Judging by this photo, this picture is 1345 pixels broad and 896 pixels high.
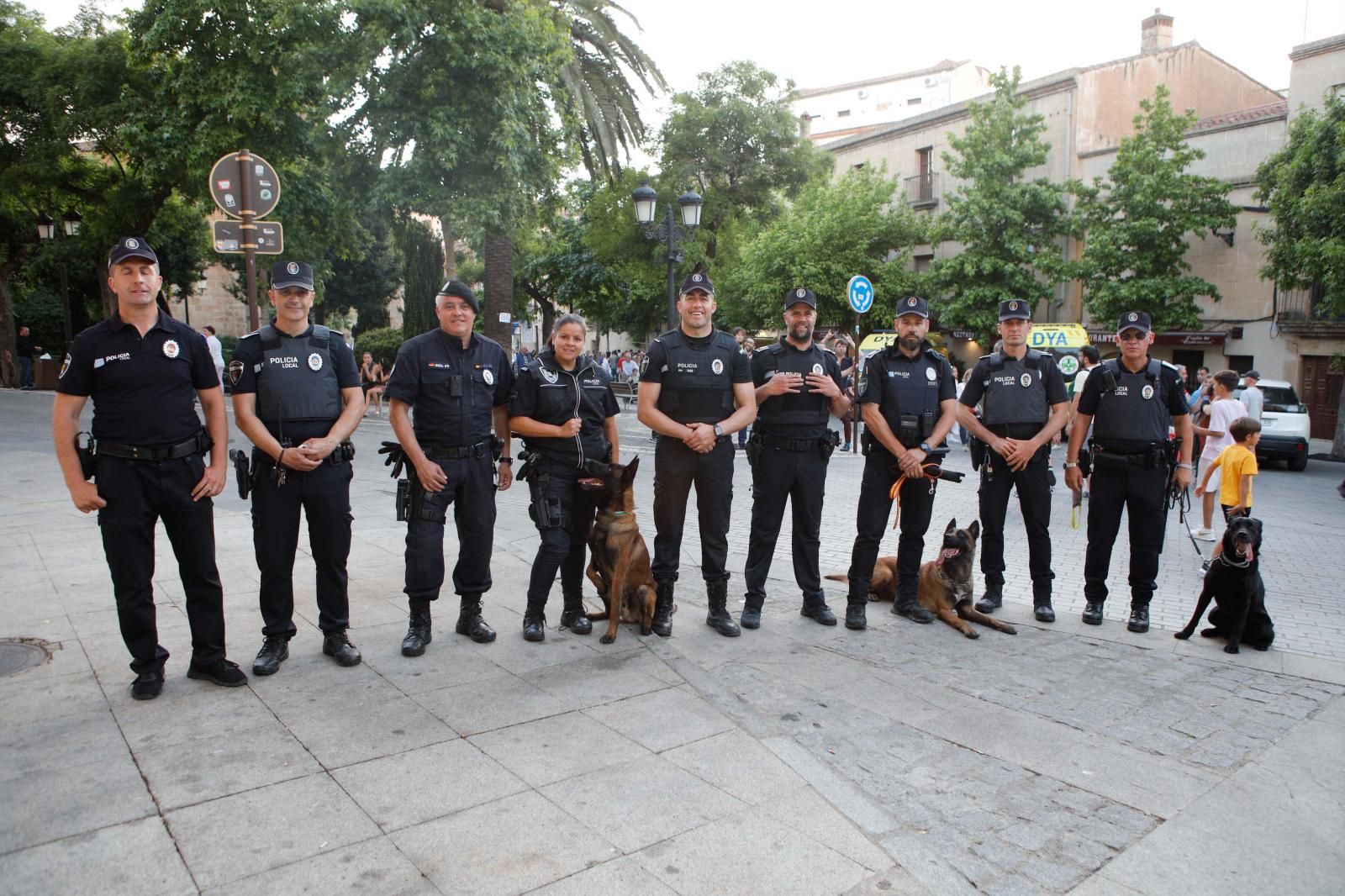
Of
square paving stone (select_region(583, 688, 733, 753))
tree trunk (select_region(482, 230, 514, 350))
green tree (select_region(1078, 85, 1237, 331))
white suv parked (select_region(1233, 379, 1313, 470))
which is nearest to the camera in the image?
square paving stone (select_region(583, 688, 733, 753))

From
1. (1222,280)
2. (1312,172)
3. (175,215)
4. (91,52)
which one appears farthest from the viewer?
(175,215)

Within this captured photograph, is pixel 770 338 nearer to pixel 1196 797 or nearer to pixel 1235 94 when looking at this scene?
pixel 1235 94

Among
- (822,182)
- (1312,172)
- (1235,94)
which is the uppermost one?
(1235,94)

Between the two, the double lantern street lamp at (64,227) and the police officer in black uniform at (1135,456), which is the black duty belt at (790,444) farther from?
the double lantern street lamp at (64,227)

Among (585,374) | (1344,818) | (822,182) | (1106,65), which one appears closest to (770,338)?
(822,182)

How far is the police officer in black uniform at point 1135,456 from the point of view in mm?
5758

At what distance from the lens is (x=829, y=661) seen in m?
5.09

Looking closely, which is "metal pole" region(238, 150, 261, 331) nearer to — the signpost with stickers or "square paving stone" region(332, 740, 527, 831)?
the signpost with stickers

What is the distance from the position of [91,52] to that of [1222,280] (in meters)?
29.7

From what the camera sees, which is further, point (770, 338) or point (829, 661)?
point (770, 338)

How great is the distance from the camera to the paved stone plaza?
9.75 feet

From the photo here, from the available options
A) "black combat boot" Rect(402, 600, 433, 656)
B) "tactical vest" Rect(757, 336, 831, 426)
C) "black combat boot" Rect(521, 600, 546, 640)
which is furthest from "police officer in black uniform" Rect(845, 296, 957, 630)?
"black combat boot" Rect(402, 600, 433, 656)

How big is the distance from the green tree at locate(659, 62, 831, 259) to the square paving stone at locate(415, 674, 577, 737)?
25.8 meters

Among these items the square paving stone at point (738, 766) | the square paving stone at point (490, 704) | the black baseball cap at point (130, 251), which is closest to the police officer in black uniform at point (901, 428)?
the square paving stone at point (738, 766)
